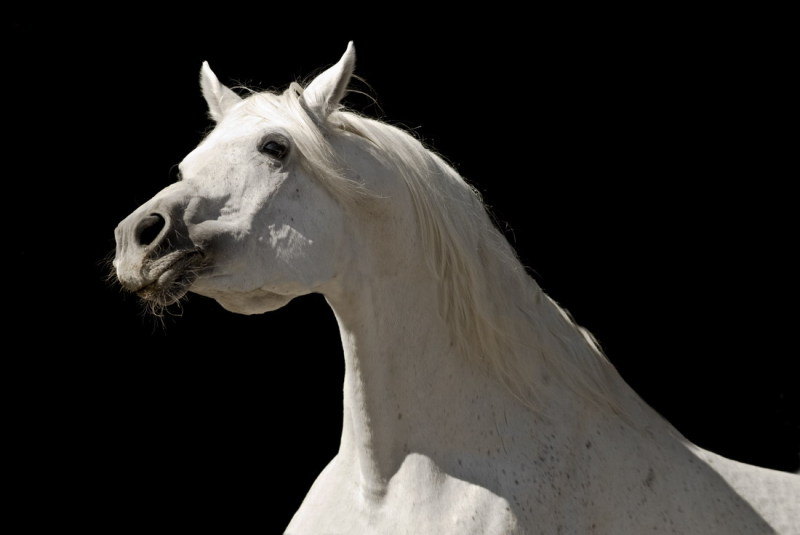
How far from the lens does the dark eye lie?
2186 mm

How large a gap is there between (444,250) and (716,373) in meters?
2.87

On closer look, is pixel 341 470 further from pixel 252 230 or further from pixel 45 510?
pixel 45 510

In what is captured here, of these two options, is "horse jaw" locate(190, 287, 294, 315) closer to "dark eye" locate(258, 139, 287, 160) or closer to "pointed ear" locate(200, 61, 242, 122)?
"dark eye" locate(258, 139, 287, 160)

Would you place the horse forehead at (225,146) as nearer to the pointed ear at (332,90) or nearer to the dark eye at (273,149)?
the dark eye at (273,149)

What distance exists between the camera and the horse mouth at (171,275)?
2084 millimetres

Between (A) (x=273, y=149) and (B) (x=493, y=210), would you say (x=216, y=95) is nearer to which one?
(A) (x=273, y=149)

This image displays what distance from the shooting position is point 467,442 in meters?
2.37

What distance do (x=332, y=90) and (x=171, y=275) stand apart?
54cm

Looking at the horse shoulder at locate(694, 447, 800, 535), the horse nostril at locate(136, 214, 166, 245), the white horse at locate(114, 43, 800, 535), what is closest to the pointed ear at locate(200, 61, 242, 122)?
the white horse at locate(114, 43, 800, 535)

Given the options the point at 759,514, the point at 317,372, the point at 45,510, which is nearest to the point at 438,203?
the point at 759,514

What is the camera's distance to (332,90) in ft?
7.47

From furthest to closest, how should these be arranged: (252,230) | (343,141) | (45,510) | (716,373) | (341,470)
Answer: (716,373) → (45,510) → (341,470) → (343,141) → (252,230)

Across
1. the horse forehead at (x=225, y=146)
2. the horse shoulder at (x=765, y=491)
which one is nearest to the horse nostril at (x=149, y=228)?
the horse forehead at (x=225, y=146)

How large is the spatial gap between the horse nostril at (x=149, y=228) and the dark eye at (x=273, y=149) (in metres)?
0.26
